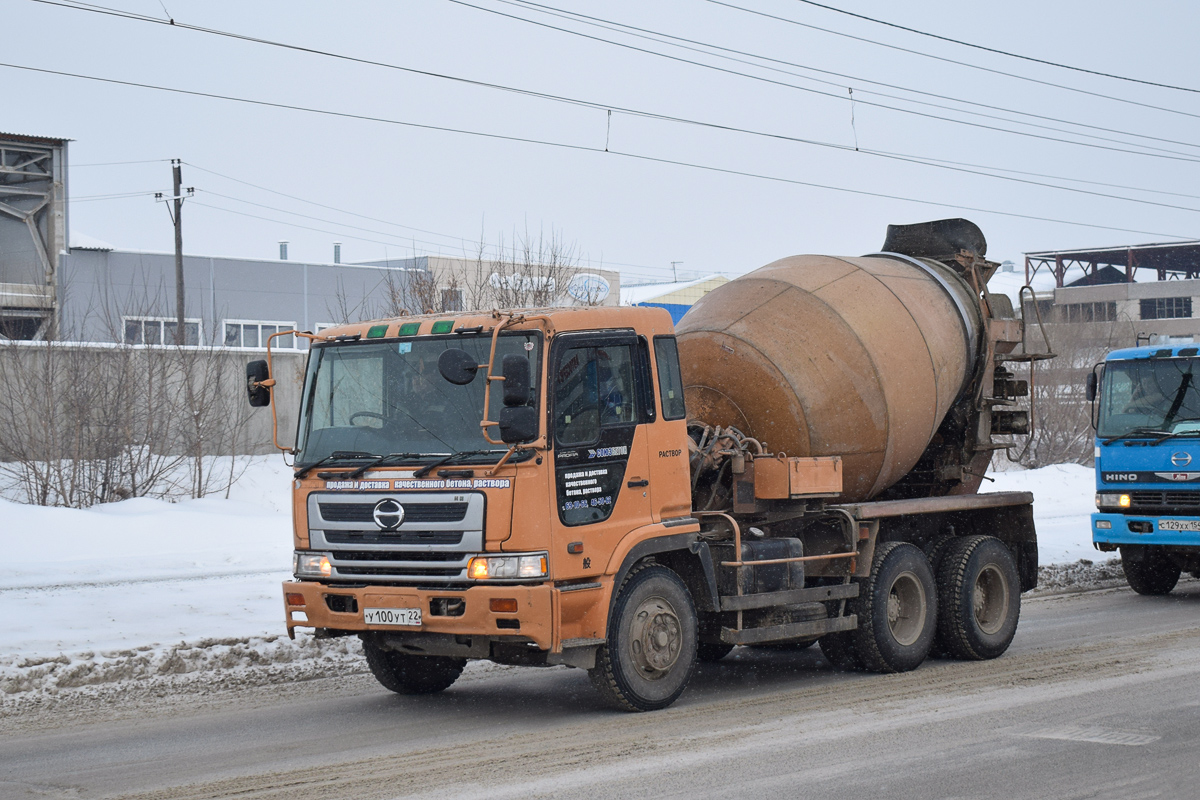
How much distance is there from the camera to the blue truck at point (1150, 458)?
1338 cm

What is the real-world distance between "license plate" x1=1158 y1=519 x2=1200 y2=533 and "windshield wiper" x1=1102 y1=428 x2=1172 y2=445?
92cm

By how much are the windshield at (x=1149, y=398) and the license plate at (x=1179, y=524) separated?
3.12ft

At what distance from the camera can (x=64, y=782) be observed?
656 cm

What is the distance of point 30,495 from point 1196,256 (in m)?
69.7

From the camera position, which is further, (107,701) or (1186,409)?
(1186,409)

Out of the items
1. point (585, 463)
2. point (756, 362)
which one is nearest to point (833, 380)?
point (756, 362)

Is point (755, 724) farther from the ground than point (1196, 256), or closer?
closer

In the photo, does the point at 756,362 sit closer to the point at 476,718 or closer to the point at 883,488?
the point at 883,488

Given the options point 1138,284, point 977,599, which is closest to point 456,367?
point 977,599

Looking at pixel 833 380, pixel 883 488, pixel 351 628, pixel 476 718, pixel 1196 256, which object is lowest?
pixel 476 718

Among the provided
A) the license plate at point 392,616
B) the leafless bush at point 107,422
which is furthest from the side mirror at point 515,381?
the leafless bush at point 107,422

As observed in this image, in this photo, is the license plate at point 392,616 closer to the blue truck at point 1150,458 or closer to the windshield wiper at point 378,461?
the windshield wiper at point 378,461

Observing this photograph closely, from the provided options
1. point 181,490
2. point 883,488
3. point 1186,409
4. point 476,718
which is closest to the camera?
point 476,718

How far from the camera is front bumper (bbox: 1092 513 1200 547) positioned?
43.7ft
